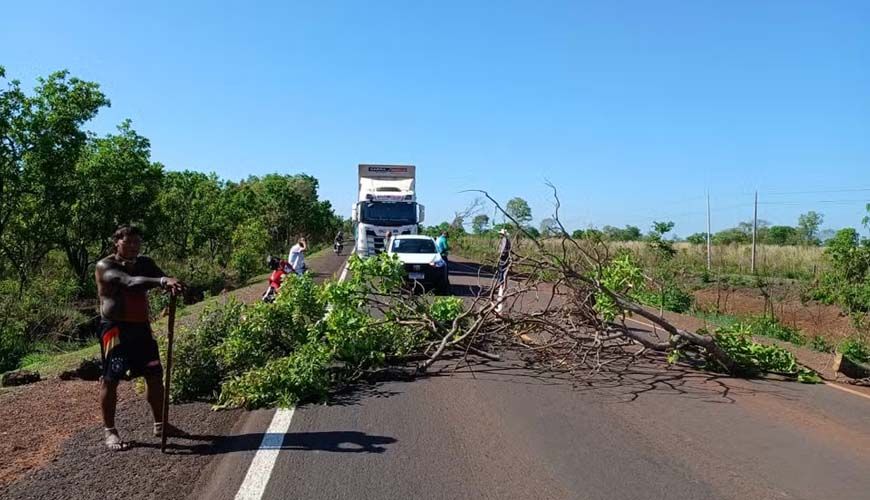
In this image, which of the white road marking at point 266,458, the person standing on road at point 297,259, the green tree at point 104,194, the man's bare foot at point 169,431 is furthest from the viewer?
the green tree at point 104,194

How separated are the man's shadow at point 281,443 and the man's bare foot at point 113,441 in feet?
0.43

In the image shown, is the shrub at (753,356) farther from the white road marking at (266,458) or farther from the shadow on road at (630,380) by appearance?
the white road marking at (266,458)

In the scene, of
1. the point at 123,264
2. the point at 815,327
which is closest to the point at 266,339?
the point at 123,264

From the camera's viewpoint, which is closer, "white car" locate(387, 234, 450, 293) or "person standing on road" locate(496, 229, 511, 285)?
"person standing on road" locate(496, 229, 511, 285)

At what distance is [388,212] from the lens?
26.5 meters

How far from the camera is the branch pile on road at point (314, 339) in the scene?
7105mm

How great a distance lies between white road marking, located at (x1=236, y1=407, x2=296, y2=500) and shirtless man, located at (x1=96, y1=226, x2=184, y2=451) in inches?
32.2

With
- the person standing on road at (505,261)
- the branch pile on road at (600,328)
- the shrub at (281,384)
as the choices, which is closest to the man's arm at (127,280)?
the shrub at (281,384)

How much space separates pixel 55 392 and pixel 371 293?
12.9 ft

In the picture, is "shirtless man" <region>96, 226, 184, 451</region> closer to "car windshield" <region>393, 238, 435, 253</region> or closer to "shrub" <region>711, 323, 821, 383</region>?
"shrub" <region>711, 323, 821, 383</region>

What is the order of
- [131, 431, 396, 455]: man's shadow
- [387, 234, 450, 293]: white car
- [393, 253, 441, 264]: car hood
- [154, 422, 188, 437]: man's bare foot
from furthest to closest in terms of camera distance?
[393, 253, 441, 264]: car hood
[387, 234, 450, 293]: white car
[154, 422, 188, 437]: man's bare foot
[131, 431, 396, 455]: man's shadow

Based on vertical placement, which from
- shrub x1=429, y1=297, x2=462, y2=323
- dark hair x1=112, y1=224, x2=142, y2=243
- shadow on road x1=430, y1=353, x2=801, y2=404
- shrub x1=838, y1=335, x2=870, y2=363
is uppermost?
dark hair x1=112, y1=224, x2=142, y2=243

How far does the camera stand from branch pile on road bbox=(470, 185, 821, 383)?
879 centimetres

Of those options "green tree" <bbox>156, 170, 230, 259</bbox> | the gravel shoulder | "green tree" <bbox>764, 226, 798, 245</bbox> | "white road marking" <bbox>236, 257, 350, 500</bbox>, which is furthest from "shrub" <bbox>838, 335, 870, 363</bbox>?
"green tree" <bbox>764, 226, 798, 245</bbox>
